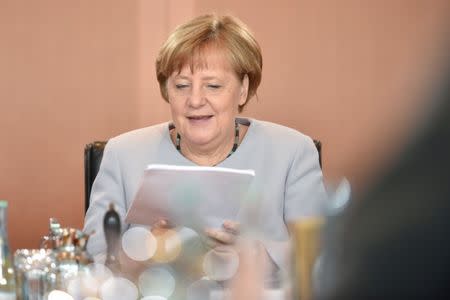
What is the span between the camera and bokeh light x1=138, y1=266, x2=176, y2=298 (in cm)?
163

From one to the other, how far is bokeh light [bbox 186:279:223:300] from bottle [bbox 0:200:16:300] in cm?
35

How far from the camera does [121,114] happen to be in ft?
10.7

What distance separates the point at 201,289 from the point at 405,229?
1.21 m

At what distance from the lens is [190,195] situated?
1.92 meters

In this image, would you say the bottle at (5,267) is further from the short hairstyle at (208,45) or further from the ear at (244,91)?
the ear at (244,91)

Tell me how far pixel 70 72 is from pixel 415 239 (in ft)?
9.51

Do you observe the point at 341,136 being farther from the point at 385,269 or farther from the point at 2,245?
the point at 385,269

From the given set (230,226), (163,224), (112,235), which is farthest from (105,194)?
(112,235)

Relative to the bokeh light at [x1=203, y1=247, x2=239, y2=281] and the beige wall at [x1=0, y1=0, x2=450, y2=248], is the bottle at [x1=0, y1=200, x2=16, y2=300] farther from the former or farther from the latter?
the beige wall at [x1=0, y1=0, x2=450, y2=248]

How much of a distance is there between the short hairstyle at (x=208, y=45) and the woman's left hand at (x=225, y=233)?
59cm

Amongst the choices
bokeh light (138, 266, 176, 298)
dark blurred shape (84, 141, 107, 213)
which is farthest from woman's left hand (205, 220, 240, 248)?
dark blurred shape (84, 141, 107, 213)

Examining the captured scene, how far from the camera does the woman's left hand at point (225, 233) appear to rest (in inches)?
74.3

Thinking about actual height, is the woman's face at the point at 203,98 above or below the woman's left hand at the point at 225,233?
above

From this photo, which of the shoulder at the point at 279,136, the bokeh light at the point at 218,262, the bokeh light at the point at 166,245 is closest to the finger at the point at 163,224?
the bokeh light at the point at 166,245
